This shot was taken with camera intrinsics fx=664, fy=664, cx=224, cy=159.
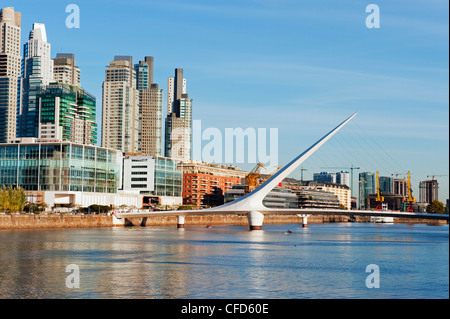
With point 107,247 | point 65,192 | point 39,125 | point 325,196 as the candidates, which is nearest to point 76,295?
point 107,247

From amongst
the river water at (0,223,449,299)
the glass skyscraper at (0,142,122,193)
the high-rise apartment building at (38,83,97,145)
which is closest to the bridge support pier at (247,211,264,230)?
the river water at (0,223,449,299)

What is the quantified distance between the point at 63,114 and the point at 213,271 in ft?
459

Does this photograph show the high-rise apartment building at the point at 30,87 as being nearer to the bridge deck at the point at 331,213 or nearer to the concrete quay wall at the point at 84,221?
the concrete quay wall at the point at 84,221

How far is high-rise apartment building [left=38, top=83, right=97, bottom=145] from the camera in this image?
534ft

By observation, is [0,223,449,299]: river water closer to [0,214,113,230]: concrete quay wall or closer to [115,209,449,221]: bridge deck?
[115,209,449,221]: bridge deck

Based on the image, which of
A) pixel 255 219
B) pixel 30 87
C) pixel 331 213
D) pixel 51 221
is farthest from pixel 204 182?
pixel 331 213

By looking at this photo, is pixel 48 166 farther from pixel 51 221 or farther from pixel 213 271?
pixel 213 271

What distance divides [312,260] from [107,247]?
1423 cm

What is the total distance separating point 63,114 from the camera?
6452 inches

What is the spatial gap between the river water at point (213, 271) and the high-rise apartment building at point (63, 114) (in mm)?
120061

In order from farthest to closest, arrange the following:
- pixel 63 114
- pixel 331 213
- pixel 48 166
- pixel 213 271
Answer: pixel 63 114, pixel 48 166, pixel 331 213, pixel 213 271

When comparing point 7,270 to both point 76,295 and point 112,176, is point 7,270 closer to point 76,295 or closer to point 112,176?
point 76,295

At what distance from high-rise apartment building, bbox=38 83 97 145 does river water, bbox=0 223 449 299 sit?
120 m

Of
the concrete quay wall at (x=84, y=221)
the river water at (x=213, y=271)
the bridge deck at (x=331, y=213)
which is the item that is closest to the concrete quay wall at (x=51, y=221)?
the concrete quay wall at (x=84, y=221)
